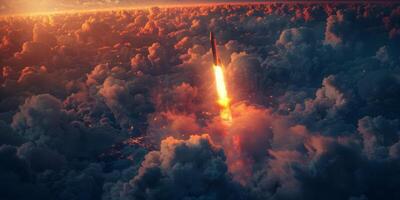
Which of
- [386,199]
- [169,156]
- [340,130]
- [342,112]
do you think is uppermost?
[342,112]

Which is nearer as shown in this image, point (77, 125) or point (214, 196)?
point (214, 196)

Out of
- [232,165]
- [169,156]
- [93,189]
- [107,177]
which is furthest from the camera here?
[107,177]

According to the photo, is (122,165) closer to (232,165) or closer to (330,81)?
(232,165)

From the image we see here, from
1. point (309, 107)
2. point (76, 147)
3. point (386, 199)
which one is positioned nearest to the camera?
point (386, 199)

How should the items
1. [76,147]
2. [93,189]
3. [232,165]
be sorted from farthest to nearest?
1. [76,147]
2. [232,165]
3. [93,189]

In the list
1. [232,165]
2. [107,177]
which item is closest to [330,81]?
[232,165]

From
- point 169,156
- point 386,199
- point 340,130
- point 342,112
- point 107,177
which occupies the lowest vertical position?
point 386,199

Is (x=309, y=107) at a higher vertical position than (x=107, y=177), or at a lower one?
higher

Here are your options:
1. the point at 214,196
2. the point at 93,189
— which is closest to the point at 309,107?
the point at 214,196

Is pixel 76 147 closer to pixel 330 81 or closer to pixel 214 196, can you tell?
pixel 214 196
